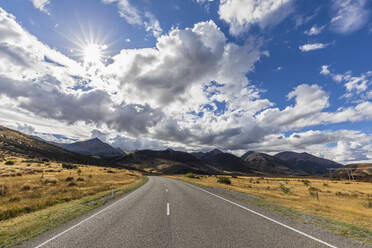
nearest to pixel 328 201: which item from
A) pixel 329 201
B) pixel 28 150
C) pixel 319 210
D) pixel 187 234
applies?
pixel 329 201

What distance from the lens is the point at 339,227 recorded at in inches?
307

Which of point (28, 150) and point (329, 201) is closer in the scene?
point (329, 201)

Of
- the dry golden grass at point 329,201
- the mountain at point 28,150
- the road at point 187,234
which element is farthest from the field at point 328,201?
the mountain at point 28,150

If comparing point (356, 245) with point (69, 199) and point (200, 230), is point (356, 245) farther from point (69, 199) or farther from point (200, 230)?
point (69, 199)

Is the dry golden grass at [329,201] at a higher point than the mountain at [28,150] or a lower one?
lower

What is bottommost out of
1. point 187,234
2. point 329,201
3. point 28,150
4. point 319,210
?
point 329,201

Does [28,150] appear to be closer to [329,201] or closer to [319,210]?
[319,210]

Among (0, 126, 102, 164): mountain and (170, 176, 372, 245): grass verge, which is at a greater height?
Answer: (0, 126, 102, 164): mountain

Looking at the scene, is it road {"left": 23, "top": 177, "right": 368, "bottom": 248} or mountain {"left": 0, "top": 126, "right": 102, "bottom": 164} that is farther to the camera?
mountain {"left": 0, "top": 126, "right": 102, "bottom": 164}

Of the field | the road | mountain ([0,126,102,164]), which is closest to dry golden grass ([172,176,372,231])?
the field

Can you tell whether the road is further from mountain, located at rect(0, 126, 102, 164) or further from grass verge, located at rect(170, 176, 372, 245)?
mountain, located at rect(0, 126, 102, 164)

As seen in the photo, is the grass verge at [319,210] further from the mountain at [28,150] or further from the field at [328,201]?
the mountain at [28,150]

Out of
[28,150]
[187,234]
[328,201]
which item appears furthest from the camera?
[28,150]

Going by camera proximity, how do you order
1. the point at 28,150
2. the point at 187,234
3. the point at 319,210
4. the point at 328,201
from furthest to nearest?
the point at 28,150 → the point at 328,201 → the point at 319,210 → the point at 187,234
